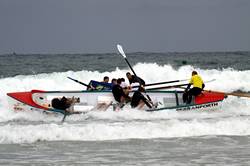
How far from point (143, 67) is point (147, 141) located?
1928 centimetres

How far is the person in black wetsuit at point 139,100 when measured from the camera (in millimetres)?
15633

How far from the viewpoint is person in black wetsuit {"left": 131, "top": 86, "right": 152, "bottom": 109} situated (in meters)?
15.6

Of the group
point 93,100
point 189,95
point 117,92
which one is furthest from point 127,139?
point 189,95

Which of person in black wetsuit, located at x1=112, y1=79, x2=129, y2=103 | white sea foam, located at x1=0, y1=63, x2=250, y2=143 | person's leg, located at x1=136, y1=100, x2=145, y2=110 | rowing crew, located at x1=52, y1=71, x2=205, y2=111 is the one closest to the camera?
white sea foam, located at x1=0, y1=63, x2=250, y2=143

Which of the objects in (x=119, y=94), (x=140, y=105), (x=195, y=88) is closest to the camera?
(x=140, y=105)

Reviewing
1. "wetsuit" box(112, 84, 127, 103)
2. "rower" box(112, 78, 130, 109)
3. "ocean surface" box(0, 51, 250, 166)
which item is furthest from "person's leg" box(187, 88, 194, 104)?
"wetsuit" box(112, 84, 127, 103)

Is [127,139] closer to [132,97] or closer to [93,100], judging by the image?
[132,97]

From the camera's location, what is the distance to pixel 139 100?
51.5 feet

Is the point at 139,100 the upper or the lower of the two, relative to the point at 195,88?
lower

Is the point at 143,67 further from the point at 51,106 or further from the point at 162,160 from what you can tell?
the point at 162,160

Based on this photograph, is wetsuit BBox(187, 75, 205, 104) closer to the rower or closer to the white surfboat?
the white surfboat

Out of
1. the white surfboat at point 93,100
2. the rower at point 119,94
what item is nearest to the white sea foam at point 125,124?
the white surfboat at point 93,100

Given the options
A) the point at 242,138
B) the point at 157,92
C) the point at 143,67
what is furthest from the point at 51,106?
the point at 143,67

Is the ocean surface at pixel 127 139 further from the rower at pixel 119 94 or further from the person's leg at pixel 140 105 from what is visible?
the rower at pixel 119 94
